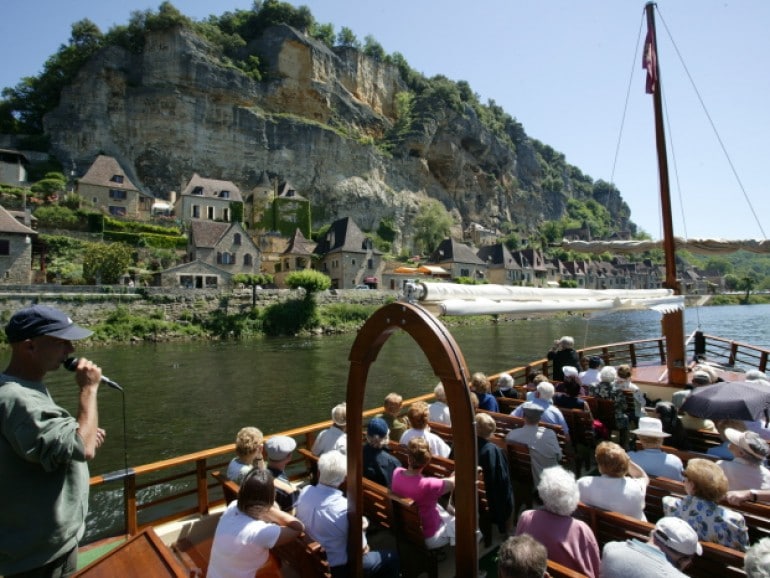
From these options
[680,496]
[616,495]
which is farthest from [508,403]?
[616,495]

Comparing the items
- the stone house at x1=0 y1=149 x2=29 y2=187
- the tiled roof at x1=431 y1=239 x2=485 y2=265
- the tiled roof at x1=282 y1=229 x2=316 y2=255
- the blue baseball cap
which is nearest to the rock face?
the stone house at x1=0 y1=149 x2=29 y2=187

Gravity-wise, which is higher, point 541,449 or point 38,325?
point 38,325

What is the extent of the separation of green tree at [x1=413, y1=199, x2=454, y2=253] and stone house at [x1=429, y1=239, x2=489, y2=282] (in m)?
6.52

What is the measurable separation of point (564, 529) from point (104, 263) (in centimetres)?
3971

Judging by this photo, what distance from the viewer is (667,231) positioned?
989cm

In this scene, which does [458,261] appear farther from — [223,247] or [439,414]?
[439,414]

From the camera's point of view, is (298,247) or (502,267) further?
(502,267)

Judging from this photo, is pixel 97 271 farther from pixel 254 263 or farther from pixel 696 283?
pixel 696 283

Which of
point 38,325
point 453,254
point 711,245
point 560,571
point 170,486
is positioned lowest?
point 170,486

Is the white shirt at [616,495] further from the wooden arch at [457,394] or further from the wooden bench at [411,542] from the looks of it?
the wooden arch at [457,394]

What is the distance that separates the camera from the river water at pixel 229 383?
39.5 ft

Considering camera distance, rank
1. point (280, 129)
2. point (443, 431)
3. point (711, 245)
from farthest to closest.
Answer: point (280, 129) → point (711, 245) → point (443, 431)

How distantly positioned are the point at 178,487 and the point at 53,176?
173 ft

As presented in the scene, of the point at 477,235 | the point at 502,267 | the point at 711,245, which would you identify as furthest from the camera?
the point at 477,235
